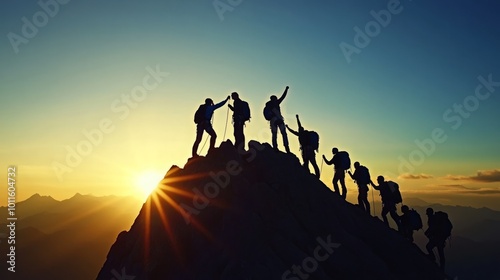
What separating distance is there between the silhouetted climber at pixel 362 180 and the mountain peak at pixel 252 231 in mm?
3034

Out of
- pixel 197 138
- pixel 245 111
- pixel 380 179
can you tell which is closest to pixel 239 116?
pixel 245 111

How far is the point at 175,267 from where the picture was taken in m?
14.6

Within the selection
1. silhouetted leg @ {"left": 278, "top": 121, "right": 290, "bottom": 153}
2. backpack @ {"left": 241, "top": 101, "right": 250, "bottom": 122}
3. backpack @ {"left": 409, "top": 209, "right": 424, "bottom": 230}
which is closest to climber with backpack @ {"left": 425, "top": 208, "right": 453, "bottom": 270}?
backpack @ {"left": 409, "top": 209, "right": 424, "bottom": 230}

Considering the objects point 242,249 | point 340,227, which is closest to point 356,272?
point 340,227

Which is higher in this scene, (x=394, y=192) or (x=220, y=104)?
(x=220, y=104)

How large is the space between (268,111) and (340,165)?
6.12 meters

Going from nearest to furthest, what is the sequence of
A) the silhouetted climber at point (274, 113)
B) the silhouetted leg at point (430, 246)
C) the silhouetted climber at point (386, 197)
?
the silhouetted climber at point (274, 113) → the silhouetted leg at point (430, 246) → the silhouetted climber at point (386, 197)

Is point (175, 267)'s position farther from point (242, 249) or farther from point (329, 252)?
point (329, 252)

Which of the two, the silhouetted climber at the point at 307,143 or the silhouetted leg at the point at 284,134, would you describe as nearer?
the silhouetted leg at the point at 284,134

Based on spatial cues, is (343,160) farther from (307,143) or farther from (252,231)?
(252,231)

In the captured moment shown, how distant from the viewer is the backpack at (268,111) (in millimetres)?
20219

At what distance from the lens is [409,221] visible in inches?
972

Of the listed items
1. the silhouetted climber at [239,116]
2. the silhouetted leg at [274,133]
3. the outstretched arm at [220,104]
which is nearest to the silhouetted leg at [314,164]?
the silhouetted leg at [274,133]

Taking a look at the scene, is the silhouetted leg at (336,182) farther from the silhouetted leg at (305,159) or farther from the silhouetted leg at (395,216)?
the silhouetted leg at (395,216)
